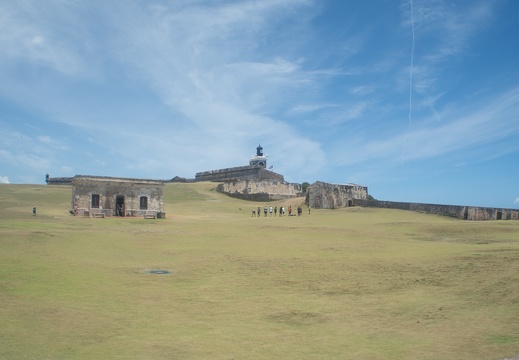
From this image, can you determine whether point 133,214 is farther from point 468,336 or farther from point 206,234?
point 468,336

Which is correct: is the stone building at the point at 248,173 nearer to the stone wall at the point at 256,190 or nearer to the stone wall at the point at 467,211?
the stone wall at the point at 256,190

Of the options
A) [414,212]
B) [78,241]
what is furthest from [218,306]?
[414,212]

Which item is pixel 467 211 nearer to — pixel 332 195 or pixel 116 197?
pixel 332 195

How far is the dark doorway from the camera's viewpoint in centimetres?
3681

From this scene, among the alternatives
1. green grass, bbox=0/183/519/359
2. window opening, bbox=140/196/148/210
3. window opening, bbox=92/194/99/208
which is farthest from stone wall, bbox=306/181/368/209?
green grass, bbox=0/183/519/359

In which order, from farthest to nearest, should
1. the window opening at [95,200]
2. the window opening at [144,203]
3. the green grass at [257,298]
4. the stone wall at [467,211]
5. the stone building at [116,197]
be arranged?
the window opening at [144,203]
the window opening at [95,200]
the stone building at [116,197]
the stone wall at [467,211]
the green grass at [257,298]

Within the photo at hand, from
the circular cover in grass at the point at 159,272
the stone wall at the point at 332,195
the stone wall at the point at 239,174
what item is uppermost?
the stone wall at the point at 239,174

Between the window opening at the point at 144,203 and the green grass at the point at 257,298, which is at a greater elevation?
the window opening at the point at 144,203

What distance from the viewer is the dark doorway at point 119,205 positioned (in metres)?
36.8

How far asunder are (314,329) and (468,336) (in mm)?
2504

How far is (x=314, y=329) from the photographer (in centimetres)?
823

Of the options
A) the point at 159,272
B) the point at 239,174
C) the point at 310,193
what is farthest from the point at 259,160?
the point at 159,272

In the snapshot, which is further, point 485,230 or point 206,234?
point 206,234

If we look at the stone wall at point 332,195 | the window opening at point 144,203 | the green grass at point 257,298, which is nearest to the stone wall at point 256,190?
the stone wall at point 332,195
